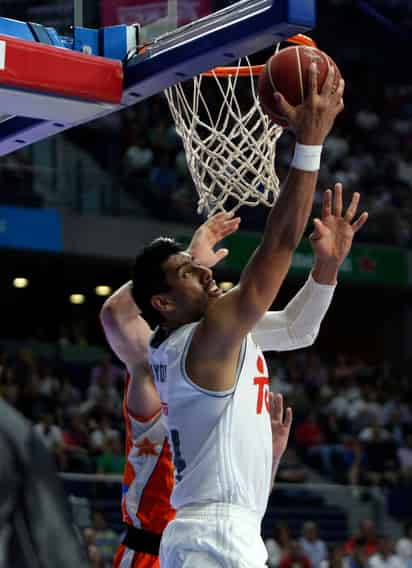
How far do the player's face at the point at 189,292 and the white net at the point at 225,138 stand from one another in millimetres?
874

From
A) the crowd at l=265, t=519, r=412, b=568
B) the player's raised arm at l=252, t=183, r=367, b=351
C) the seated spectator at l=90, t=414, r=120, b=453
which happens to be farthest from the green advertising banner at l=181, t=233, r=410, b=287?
the player's raised arm at l=252, t=183, r=367, b=351

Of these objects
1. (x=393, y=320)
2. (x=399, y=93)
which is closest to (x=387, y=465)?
(x=393, y=320)

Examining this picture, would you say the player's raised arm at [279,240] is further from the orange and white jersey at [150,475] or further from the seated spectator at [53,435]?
the seated spectator at [53,435]

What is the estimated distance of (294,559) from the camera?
9922mm

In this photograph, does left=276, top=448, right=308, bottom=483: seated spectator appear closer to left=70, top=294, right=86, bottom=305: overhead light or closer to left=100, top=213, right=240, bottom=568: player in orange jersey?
left=70, top=294, right=86, bottom=305: overhead light

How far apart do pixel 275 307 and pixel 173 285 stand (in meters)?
13.1

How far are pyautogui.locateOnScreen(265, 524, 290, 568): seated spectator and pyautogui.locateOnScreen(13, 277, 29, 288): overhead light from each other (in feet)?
21.1

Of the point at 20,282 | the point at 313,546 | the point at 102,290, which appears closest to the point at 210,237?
the point at 313,546

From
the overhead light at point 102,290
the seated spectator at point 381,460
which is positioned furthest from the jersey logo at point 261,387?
the overhead light at point 102,290

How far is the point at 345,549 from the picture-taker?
10297mm

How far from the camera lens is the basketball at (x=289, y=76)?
10.8 feet

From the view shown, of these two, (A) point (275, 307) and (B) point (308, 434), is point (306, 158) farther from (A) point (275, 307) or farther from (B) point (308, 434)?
(A) point (275, 307)

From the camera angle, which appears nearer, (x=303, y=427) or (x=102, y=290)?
(x=303, y=427)

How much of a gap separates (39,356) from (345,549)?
471cm
